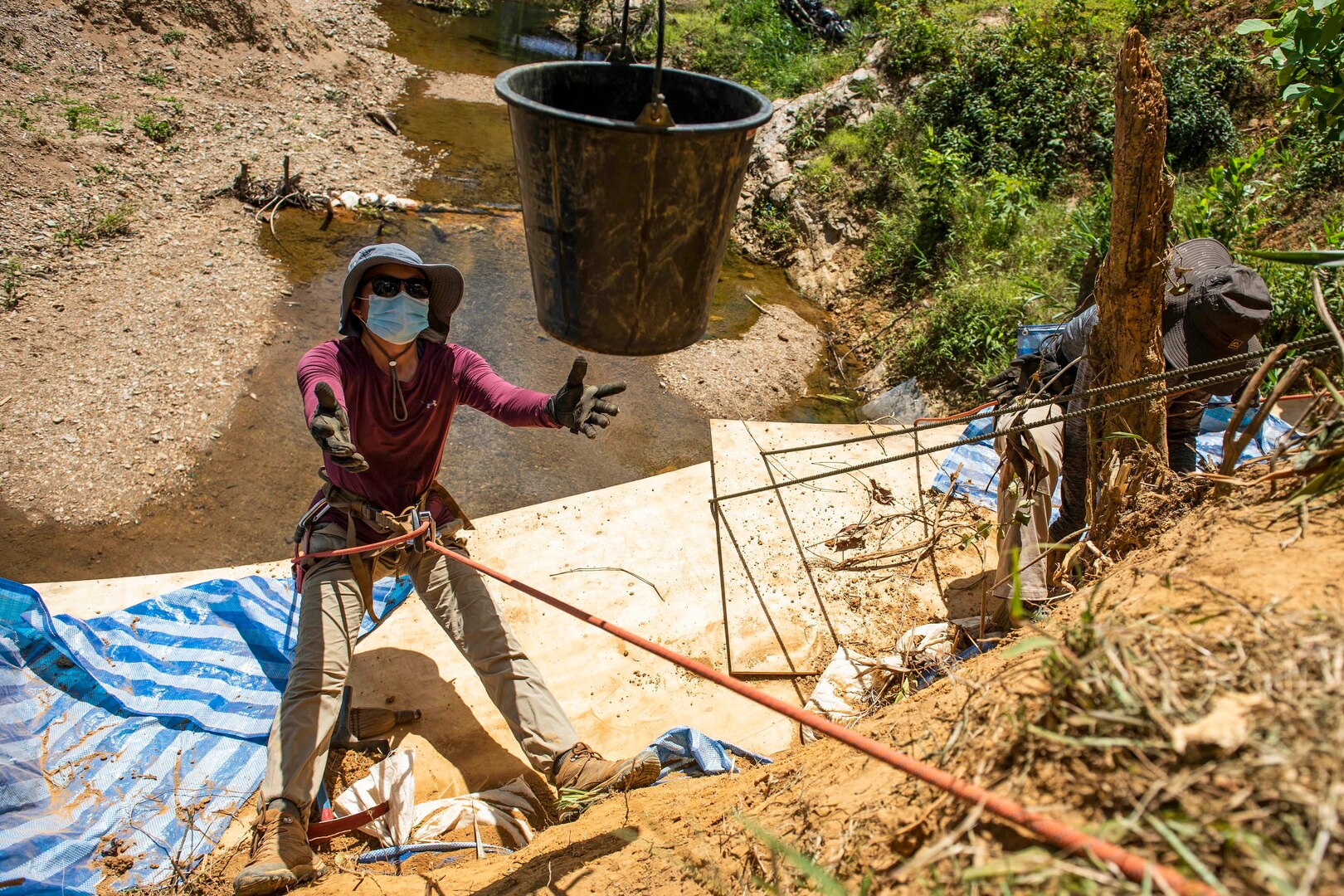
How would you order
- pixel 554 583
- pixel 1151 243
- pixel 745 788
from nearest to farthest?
pixel 745 788, pixel 1151 243, pixel 554 583

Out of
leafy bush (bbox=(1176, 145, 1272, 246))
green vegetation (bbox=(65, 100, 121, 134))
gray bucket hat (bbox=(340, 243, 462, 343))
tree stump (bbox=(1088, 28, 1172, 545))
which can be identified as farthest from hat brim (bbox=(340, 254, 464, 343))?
green vegetation (bbox=(65, 100, 121, 134))

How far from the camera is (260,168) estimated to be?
31.6 ft

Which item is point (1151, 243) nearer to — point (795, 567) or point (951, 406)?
point (795, 567)

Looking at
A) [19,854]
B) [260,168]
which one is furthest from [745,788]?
[260,168]

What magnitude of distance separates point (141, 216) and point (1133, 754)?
9.70 metres

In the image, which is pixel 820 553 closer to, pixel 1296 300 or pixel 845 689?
pixel 845 689

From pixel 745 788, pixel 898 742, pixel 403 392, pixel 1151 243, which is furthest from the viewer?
pixel 403 392

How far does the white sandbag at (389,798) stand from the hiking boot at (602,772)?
563 mm

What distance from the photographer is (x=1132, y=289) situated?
8.71 ft

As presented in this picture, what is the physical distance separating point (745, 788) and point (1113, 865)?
1.32 metres

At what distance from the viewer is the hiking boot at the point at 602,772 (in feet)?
9.13

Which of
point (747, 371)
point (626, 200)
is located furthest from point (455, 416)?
point (626, 200)

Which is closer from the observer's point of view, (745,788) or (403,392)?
(745,788)

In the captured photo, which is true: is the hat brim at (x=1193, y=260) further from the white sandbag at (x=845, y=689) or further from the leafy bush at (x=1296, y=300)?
the leafy bush at (x=1296, y=300)
